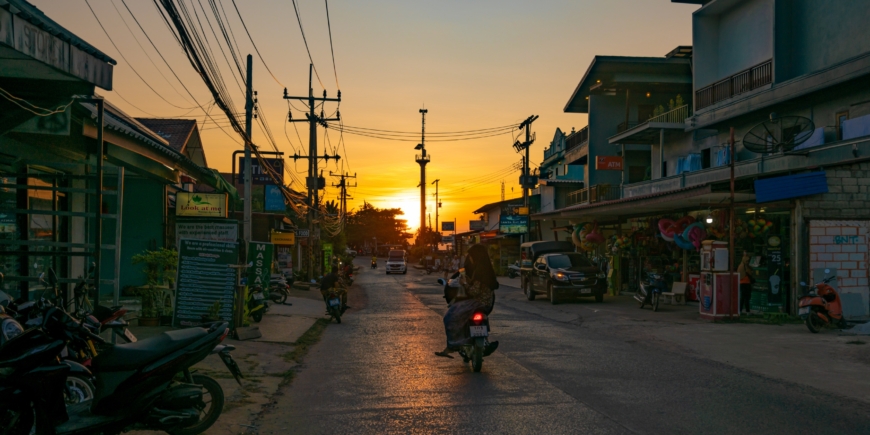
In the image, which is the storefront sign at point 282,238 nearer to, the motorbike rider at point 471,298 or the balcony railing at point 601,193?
the balcony railing at point 601,193

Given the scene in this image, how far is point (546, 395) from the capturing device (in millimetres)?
7961

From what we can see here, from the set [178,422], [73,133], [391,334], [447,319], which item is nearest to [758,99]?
[391,334]

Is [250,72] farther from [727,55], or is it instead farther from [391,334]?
[727,55]

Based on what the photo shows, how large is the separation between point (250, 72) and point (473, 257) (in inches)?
601

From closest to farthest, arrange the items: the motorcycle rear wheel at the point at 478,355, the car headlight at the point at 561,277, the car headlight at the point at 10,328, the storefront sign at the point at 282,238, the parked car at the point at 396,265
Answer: the car headlight at the point at 10,328 → the motorcycle rear wheel at the point at 478,355 → the car headlight at the point at 561,277 → the storefront sign at the point at 282,238 → the parked car at the point at 396,265

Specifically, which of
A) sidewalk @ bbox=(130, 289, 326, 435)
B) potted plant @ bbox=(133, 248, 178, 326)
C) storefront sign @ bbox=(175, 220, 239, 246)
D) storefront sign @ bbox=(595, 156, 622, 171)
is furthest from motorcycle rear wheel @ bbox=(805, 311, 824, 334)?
storefront sign @ bbox=(595, 156, 622, 171)

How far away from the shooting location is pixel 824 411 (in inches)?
286

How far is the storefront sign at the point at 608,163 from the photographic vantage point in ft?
113

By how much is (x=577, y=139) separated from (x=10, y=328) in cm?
4106

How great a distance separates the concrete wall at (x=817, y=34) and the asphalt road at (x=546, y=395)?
14.0 meters

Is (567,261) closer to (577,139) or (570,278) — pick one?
(570,278)

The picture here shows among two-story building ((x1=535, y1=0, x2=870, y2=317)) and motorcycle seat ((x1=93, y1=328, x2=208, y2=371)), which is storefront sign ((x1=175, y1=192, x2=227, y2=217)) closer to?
two-story building ((x1=535, y1=0, x2=870, y2=317))

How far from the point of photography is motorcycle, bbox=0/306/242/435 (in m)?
5.32

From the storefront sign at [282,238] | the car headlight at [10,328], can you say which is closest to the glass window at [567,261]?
the storefront sign at [282,238]
